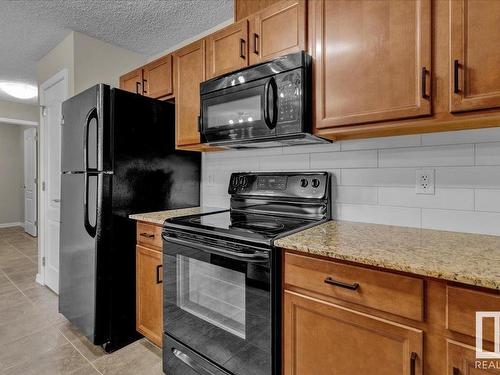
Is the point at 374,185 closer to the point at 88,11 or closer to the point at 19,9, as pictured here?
the point at 88,11

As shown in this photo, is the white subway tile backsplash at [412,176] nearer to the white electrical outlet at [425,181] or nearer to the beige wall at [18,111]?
the white electrical outlet at [425,181]

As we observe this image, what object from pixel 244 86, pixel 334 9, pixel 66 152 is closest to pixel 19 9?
pixel 66 152

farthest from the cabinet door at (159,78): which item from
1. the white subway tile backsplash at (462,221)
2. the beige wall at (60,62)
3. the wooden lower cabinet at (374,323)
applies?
the white subway tile backsplash at (462,221)

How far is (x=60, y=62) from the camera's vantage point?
2889 millimetres

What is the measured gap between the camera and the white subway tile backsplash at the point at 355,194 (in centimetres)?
163

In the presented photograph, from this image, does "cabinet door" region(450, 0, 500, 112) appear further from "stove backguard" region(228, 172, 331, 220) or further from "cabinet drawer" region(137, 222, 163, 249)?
"cabinet drawer" region(137, 222, 163, 249)

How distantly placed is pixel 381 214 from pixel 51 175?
3.22m

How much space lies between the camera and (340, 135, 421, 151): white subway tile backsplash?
4.95 feet

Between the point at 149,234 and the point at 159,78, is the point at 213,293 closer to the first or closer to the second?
the point at 149,234

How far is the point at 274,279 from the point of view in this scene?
4.13ft

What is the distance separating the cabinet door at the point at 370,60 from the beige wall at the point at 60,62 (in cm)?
233

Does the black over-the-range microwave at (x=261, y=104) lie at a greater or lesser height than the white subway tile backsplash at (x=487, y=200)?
greater

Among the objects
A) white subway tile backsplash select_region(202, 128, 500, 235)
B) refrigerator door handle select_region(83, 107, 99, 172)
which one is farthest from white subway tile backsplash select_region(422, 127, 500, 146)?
refrigerator door handle select_region(83, 107, 99, 172)

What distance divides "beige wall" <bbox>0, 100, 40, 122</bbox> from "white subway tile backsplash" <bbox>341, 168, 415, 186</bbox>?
5.56m
